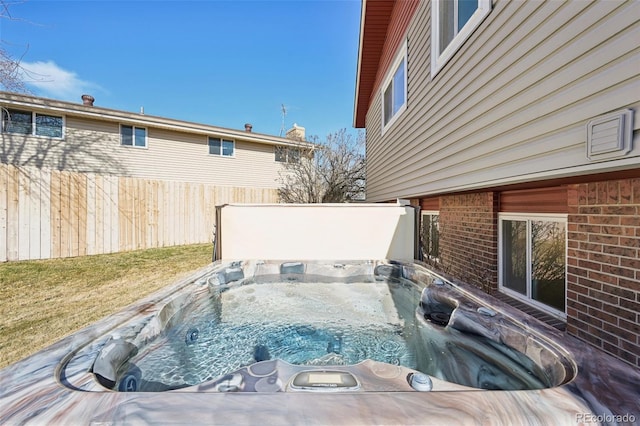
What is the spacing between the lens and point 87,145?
890 cm

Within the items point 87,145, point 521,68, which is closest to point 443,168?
point 521,68

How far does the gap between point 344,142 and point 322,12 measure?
4.47m

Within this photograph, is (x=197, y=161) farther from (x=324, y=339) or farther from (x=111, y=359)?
(x=111, y=359)

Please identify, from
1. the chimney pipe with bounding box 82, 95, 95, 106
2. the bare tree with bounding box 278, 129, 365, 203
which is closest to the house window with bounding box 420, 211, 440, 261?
the bare tree with bounding box 278, 129, 365, 203

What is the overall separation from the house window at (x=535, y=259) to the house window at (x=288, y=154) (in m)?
9.59

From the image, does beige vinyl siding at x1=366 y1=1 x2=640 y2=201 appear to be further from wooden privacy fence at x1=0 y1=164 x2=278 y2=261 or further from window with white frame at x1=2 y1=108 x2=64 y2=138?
window with white frame at x1=2 y1=108 x2=64 y2=138

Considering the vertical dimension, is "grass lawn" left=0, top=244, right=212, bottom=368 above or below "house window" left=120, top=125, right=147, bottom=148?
below

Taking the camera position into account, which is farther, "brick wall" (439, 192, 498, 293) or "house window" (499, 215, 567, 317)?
"brick wall" (439, 192, 498, 293)

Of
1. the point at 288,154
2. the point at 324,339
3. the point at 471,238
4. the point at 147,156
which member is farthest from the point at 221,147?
the point at 324,339

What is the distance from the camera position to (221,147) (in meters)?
11.0

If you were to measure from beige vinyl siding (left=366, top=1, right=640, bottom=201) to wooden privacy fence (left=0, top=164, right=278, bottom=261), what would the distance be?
7.04 metres

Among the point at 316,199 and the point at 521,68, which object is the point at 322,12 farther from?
the point at 521,68

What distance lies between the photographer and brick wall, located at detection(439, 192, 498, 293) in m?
3.25

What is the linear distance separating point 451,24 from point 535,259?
8.73 ft
